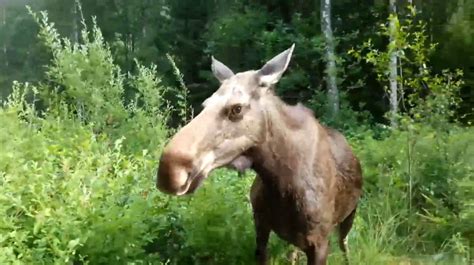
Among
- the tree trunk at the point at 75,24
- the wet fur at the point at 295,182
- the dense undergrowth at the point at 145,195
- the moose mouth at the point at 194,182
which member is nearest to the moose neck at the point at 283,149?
the wet fur at the point at 295,182

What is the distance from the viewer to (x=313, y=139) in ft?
13.0

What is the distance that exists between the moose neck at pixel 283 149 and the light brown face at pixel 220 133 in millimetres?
84

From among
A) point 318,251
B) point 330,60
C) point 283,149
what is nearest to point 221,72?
point 283,149

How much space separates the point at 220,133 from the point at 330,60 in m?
10.1

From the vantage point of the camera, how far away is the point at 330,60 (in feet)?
43.5

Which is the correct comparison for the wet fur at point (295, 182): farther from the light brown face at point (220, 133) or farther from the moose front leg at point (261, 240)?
the light brown face at point (220, 133)

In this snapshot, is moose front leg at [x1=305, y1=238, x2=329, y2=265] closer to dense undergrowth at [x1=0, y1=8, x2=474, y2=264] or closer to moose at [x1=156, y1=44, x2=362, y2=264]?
moose at [x1=156, y1=44, x2=362, y2=264]

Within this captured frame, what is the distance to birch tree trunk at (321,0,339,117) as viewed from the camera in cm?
1298

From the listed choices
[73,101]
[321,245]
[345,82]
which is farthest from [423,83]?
[345,82]

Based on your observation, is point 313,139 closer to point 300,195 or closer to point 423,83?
point 300,195

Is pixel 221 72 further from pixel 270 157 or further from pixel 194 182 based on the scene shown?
pixel 194 182

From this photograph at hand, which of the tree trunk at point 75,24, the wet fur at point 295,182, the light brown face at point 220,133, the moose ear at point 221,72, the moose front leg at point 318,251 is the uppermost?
the tree trunk at point 75,24

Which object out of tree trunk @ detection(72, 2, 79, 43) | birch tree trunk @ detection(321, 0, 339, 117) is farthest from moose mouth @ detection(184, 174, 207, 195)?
tree trunk @ detection(72, 2, 79, 43)

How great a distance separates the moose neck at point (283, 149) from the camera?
3699mm
